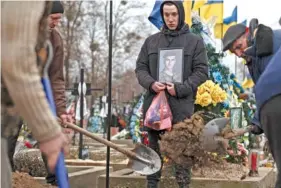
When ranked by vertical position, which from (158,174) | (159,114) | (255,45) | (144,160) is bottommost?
(158,174)

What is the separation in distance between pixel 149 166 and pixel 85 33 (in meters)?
29.3

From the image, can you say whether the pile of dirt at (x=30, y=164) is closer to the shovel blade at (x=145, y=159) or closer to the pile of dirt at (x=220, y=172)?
the pile of dirt at (x=220, y=172)

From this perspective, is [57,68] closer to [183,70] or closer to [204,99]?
[183,70]

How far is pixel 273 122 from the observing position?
4.38 metres

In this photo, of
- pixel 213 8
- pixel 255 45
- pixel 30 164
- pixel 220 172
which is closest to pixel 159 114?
pixel 255 45

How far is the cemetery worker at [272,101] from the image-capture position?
4363mm

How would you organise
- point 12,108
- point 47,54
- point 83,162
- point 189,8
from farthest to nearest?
1. point 189,8
2. point 83,162
3. point 47,54
4. point 12,108

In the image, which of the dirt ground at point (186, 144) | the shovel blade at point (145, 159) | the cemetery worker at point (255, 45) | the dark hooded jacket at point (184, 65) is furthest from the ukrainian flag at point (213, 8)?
the cemetery worker at point (255, 45)

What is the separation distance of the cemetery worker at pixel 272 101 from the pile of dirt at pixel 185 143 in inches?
52.0

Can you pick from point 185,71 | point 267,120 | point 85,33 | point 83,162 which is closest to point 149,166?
point 185,71

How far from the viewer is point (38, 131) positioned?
9.51 feet

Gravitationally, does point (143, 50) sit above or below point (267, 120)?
above

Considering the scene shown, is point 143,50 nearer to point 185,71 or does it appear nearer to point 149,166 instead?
point 185,71

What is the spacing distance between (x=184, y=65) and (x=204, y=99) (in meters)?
2.41
